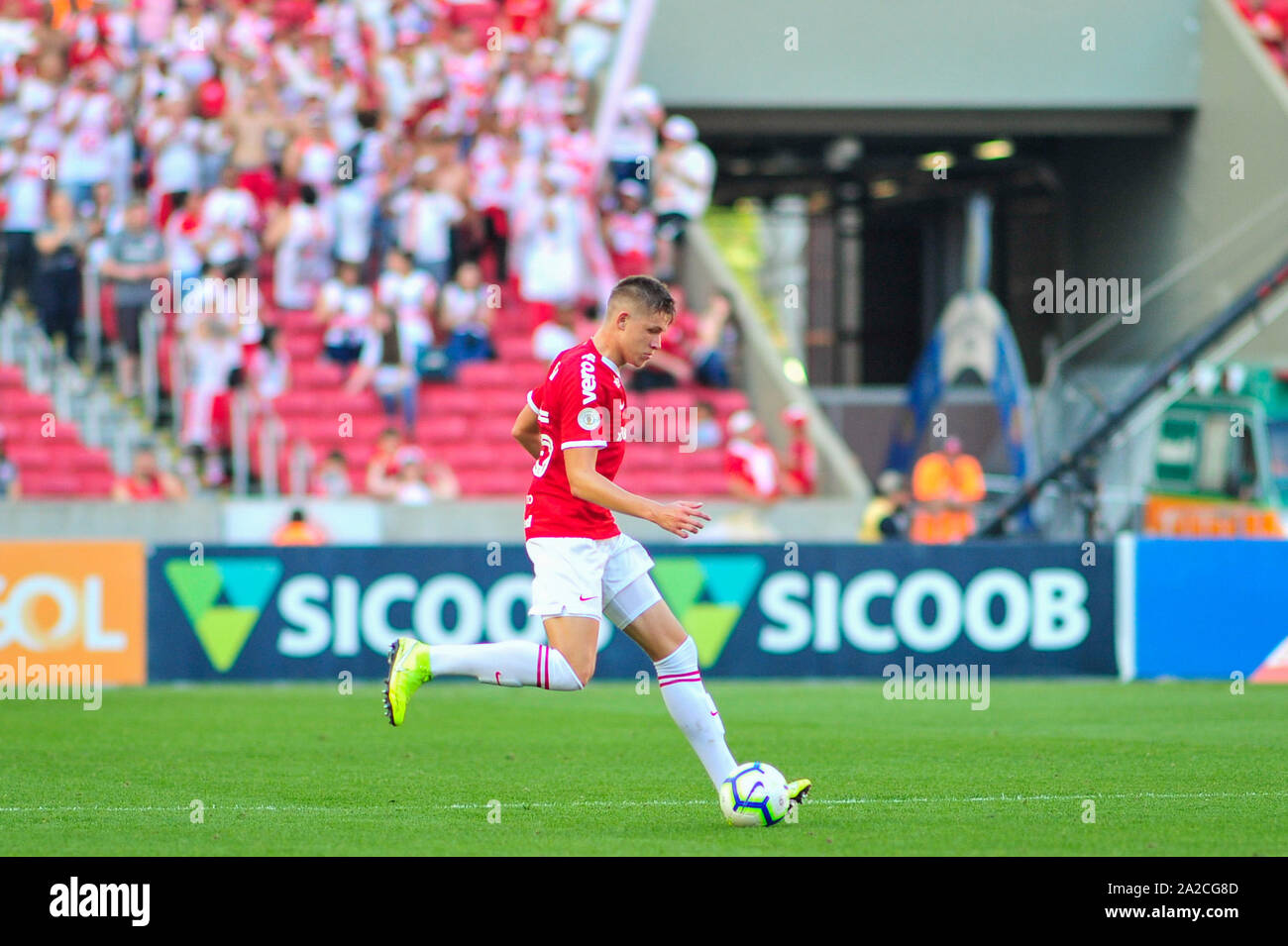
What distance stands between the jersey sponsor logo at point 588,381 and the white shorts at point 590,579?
58cm

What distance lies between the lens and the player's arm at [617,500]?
26.0ft

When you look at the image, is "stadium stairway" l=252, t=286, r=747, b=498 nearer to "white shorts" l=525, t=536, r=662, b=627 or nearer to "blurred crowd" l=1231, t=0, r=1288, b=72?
"blurred crowd" l=1231, t=0, r=1288, b=72

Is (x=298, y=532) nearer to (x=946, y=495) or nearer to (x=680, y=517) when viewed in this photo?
(x=946, y=495)

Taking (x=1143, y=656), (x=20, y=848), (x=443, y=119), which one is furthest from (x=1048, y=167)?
(x=20, y=848)

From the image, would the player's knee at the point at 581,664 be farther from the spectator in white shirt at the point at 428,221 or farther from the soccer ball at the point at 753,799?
the spectator in white shirt at the point at 428,221

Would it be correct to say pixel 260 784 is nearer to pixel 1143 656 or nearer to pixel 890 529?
pixel 1143 656

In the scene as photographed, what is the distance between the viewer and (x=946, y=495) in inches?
872

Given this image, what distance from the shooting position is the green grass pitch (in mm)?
8008

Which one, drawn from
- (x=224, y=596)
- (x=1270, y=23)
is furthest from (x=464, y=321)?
(x=1270, y=23)

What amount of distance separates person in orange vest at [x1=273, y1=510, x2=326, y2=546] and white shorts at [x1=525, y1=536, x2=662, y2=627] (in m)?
10.1

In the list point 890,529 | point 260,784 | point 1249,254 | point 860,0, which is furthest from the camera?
point 860,0

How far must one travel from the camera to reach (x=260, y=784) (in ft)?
33.1

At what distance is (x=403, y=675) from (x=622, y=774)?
7.95 feet
